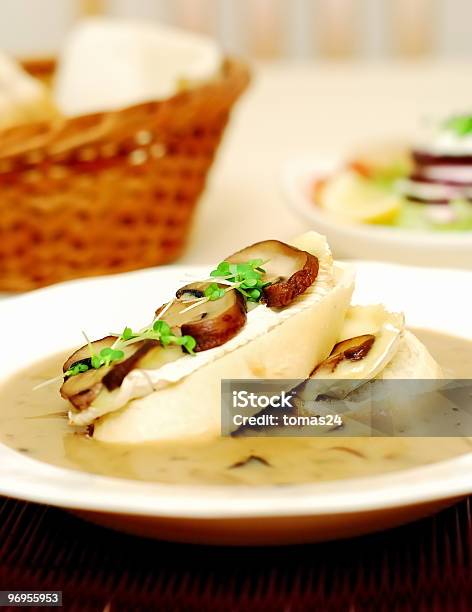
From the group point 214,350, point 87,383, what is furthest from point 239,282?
point 87,383

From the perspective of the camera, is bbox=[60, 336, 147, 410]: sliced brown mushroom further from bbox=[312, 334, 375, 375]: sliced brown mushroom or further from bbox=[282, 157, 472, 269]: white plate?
bbox=[282, 157, 472, 269]: white plate


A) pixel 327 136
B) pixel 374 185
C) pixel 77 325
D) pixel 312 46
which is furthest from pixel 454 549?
pixel 312 46

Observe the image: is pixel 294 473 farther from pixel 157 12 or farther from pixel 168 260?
pixel 157 12

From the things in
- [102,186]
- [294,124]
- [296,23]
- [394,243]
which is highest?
[102,186]

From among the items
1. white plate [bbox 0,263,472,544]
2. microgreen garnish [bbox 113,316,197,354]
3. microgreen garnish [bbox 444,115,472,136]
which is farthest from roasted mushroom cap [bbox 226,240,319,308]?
microgreen garnish [bbox 444,115,472,136]

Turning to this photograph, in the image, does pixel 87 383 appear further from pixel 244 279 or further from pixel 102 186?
pixel 102 186

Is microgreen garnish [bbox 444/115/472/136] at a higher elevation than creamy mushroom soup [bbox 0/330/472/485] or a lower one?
lower
